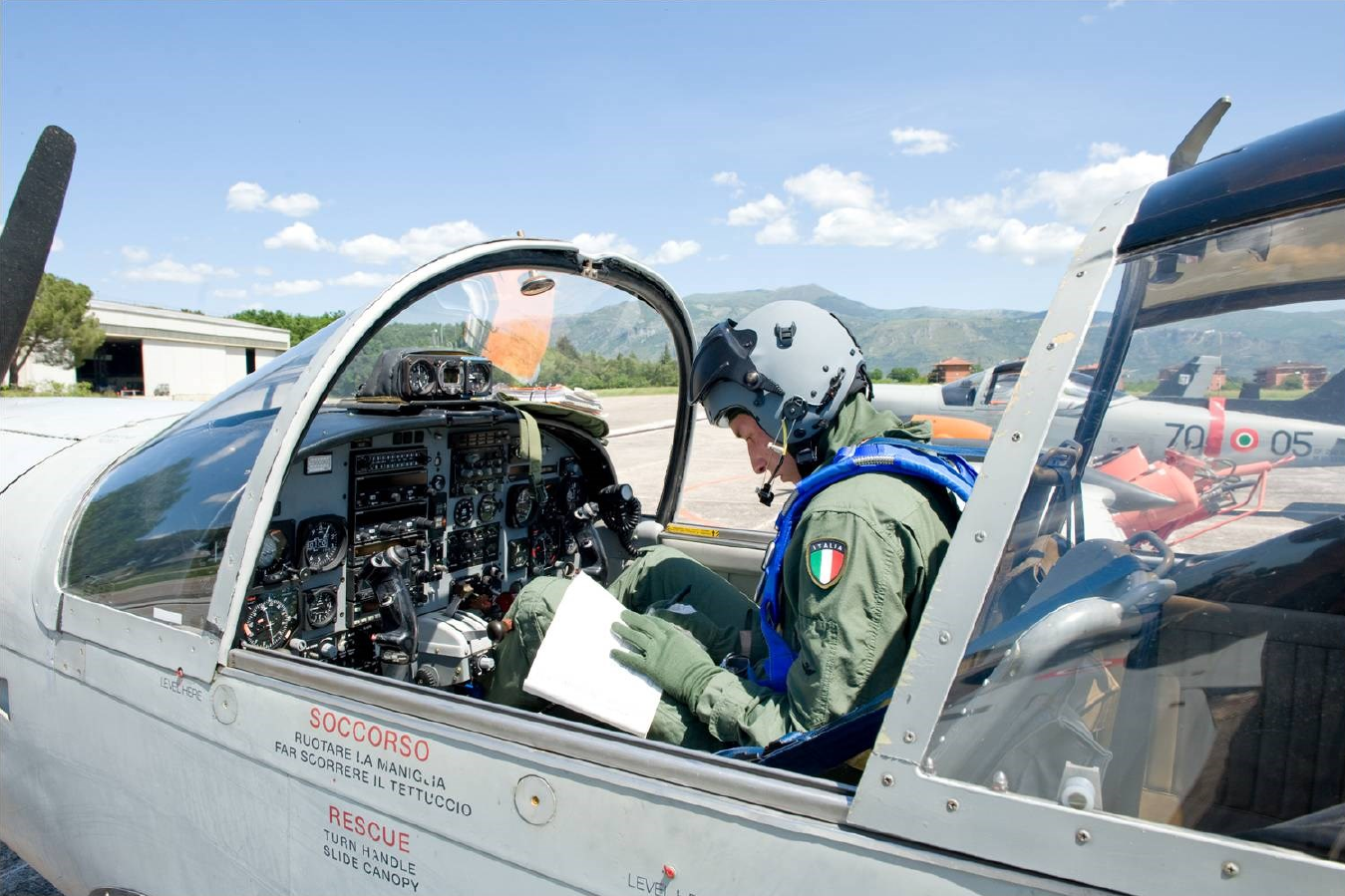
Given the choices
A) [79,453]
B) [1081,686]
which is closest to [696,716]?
[1081,686]

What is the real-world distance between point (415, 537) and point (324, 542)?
394 mm

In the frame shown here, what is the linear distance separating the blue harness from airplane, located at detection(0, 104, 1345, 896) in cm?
27

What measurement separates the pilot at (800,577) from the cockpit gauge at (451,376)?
122cm

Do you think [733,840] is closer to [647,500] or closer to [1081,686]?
[1081,686]

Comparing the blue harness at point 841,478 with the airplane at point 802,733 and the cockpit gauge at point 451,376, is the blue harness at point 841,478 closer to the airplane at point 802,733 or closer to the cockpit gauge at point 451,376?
the airplane at point 802,733

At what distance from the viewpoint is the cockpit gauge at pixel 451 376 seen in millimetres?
2891

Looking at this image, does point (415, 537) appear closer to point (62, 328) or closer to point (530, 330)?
point (530, 330)

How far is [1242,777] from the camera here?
2.92 feet

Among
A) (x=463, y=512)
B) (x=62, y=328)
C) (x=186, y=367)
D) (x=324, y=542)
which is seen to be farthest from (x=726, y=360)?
(x=186, y=367)

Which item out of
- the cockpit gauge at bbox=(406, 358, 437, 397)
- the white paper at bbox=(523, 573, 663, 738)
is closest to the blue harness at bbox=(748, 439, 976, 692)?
the white paper at bbox=(523, 573, 663, 738)

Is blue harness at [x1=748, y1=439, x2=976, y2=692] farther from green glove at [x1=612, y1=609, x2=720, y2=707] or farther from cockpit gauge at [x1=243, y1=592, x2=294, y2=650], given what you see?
cockpit gauge at [x1=243, y1=592, x2=294, y2=650]

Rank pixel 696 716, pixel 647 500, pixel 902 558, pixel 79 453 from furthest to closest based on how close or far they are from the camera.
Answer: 1. pixel 647 500
2. pixel 79 453
3. pixel 696 716
4. pixel 902 558

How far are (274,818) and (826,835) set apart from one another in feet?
3.29

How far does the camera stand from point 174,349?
3444 centimetres
